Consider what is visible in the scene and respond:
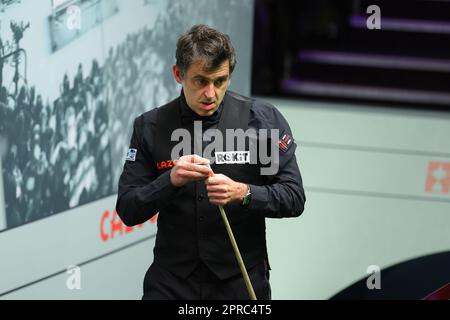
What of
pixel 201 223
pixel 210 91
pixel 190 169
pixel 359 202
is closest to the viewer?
pixel 190 169

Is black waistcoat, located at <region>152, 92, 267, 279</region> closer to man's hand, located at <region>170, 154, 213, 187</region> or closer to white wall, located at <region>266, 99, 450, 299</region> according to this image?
man's hand, located at <region>170, 154, 213, 187</region>

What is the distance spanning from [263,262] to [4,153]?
121 centimetres

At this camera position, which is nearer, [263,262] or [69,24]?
[263,262]

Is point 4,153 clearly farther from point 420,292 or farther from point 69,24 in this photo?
point 420,292

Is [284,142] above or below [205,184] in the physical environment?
above

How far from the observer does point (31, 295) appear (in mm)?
3955

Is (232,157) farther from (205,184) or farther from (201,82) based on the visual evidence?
(201,82)

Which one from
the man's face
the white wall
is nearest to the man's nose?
the man's face

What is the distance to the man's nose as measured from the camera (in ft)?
9.51

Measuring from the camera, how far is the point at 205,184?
9.84ft

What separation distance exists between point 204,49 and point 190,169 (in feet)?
1.23

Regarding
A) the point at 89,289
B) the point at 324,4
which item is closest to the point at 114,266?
the point at 89,289

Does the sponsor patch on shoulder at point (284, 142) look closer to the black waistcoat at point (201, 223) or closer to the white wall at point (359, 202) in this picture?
the black waistcoat at point (201, 223)

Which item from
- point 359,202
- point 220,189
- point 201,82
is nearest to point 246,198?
point 220,189
